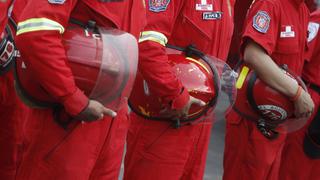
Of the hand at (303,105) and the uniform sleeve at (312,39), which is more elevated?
the uniform sleeve at (312,39)

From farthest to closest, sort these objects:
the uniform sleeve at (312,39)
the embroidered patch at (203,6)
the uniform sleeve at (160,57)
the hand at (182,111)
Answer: the uniform sleeve at (312,39) < the embroidered patch at (203,6) < the hand at (182,111) < the uniform sleeve at (160,57)

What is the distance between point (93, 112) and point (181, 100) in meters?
0.61

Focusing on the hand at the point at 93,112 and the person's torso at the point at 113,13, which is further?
the person's torso at the point at 113,13

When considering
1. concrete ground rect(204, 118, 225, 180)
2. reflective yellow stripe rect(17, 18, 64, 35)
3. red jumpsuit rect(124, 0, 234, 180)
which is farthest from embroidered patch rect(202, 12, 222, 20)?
concrete ground rect(204, 118, 225, 180)

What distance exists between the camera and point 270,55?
140 inches

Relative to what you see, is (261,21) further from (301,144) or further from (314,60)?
(301,144)

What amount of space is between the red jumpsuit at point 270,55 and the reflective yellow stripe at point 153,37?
0.71 meters

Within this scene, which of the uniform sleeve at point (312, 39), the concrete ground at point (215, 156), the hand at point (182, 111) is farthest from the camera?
the concrete ground at point (215, 156)

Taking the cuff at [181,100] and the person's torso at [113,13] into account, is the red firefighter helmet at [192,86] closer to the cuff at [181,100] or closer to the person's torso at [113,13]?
the cuff at [181,100]

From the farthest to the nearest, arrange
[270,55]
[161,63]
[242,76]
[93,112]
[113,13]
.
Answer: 1. [242,76]
2. [270,55]
3. [161,63]
4. [113,13]
5. [93,112]

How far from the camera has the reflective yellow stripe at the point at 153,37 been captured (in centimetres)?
294

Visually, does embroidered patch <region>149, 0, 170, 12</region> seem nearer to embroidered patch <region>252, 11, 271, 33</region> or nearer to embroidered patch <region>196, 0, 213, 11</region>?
embroidered patch <region>196, 0, 213, 11</region>

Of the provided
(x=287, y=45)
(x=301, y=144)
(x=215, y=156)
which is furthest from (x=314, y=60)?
(x=215, y=156)

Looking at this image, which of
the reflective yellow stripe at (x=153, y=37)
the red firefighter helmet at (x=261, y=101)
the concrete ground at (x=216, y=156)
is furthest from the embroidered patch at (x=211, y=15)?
the concrete ground at (x=216, y=156)
